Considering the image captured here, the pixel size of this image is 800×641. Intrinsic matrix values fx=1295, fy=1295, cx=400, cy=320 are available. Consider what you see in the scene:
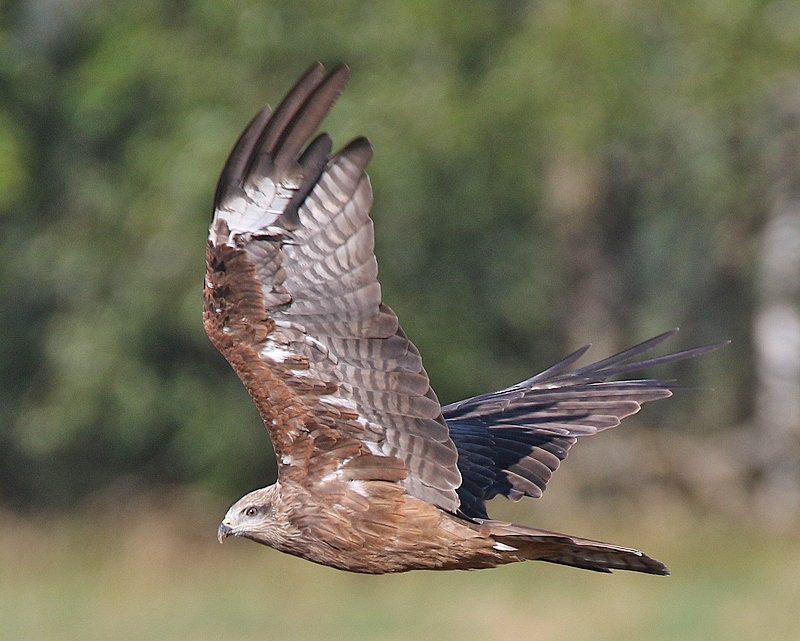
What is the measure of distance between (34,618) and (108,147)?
518 cm

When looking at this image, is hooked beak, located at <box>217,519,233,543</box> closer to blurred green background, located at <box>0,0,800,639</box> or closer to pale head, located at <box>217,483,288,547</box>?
pale head, located at <box>217,483,288,547</box>

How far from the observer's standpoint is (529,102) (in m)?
12.9

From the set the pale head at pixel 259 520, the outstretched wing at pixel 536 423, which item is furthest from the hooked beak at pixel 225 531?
the outstretched wing at pixel 536 423

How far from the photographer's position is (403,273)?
1379 cm

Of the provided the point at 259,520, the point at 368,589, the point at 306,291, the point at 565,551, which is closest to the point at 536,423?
the point at 565,551

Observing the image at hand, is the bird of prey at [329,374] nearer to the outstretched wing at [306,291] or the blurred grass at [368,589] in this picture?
the outstretched wing at [306,291]

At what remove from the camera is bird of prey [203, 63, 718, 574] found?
404 cm

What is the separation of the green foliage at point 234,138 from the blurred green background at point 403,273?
35 millimetres

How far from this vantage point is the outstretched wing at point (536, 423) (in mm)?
5266

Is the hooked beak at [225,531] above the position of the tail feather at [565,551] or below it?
below

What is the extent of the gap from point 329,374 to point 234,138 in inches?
339

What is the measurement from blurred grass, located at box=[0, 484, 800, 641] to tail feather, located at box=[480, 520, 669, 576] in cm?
768

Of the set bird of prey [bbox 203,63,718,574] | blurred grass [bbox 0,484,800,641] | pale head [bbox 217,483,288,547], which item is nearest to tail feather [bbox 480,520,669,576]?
Result: bird of prey [bbox 203,63,718,574]

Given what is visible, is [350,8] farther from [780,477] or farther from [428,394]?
[428,394]
